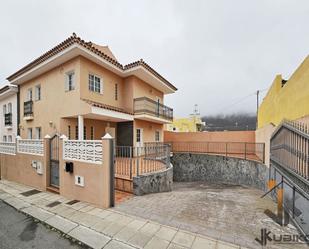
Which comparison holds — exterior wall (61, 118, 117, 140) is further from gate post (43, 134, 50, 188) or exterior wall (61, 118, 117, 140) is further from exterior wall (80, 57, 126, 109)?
gate post (43, 134, 50, 188)

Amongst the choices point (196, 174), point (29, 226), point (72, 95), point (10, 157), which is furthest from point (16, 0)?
point (196, 174)

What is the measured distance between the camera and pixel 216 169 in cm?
1237

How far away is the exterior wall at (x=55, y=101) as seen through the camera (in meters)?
8.98

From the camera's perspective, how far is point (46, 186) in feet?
21.6

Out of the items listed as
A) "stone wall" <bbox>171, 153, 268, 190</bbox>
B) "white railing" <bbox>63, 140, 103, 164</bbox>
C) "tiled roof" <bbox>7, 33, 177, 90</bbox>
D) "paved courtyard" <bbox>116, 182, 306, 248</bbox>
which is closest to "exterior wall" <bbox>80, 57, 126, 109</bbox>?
"tiled roof" <bbox>7, 33, 177, 90</bbox>

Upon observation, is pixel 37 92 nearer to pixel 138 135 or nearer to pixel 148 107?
pixel 138 135

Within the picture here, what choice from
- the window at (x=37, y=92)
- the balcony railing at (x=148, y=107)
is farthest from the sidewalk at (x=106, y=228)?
the window at (x=37, y=92)

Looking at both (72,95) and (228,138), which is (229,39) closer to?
(228,138)

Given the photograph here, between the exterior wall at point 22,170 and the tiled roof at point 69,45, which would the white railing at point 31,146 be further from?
the tiled roof at point 69,45

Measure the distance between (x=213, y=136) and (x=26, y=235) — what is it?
680 inches

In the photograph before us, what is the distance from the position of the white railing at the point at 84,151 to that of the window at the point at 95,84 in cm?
513

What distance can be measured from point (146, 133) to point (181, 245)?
1129 centimetres

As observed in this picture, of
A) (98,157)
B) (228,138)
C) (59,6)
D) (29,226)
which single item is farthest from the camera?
(228,138)

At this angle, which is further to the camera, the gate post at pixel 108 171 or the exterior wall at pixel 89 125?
the exterior wall at pixel 89 125
